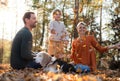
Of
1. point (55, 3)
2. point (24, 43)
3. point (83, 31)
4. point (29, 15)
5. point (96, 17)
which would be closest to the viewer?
point (24, 43)

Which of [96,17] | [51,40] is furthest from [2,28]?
[51,40]

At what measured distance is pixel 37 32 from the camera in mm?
35781

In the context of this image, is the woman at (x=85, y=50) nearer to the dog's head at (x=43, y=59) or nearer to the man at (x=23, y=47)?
the dog's head at (x=43, y=59)

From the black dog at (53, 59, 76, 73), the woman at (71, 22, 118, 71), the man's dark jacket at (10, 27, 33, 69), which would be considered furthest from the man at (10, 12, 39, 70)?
the woman at (71, 22, 118, 71)

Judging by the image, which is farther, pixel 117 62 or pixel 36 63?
pixel 117 62

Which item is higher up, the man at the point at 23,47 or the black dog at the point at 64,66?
the man at the point at 23,47

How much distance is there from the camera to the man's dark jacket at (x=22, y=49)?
6.76m

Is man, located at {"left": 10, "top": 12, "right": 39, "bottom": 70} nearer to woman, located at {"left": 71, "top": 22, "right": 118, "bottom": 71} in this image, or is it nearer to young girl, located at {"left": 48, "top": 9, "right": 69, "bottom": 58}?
woman, located at {"left": 71, "top": 22, "right": 118, "bottom": 71}

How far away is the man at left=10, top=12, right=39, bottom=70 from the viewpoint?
6762 mm

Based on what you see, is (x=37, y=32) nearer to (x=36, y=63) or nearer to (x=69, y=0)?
(x=69, y=0)

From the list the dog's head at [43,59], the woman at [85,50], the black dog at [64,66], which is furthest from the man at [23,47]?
the woman at [85,50]

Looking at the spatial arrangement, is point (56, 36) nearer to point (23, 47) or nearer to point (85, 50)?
point (85, 50)

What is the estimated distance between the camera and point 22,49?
6762mm

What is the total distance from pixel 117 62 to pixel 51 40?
41.4 ft
